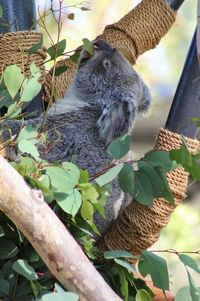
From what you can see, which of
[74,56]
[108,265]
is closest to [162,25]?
[74,56]

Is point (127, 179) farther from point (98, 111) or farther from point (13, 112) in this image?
point (98, 111)

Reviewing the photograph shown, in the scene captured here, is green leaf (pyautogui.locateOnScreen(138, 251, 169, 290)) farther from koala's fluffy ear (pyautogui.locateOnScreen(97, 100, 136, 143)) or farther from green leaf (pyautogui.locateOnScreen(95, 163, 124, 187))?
koala's fluffy ear (pyautogui.locateOnScreen(97, 100, 136, 143))

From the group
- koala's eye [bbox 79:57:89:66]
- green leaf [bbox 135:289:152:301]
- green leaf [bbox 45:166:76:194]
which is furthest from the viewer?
koala's eye [bbox 79:57:89:66]

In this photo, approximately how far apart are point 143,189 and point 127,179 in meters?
0.04

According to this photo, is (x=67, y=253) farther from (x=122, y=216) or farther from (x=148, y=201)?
→ (x=122, y=216)

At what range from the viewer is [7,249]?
54.6 inches

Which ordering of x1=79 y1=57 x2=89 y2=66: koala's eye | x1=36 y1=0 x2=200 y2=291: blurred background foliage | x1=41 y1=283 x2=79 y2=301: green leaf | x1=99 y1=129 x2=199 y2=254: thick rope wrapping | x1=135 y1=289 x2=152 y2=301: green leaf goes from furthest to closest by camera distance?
x1=36 y1=0 x2=200 y2=291: blurred background foliage, x1=79 y1=57 x2=89 y2=66: koala's eye, x1=99 y1=129 x2=199 y2=254: thick rope wrapping, x1=135 y1=289 x2=152 y2=301: green leaf, x1=41 y1=283 x2=79 y2=301: green leaf

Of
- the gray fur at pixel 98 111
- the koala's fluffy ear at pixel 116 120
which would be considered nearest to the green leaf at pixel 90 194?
the gray fur at pixel 98 111

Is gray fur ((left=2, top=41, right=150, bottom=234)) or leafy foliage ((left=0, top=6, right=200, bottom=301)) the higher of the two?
leafy foliage ((left=0, top=6, right=200, bottom=301))

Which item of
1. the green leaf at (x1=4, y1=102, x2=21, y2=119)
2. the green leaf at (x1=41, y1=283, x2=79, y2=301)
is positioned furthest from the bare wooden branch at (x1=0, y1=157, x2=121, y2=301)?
the green leaf at (x1=4, y1=102, x2=21, y2=119)

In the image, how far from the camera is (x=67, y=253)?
1.25 meters

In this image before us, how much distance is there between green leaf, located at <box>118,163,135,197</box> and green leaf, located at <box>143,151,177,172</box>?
0.04m

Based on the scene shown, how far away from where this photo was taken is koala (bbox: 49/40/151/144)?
96.3 inches

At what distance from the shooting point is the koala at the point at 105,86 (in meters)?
2.45
